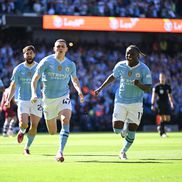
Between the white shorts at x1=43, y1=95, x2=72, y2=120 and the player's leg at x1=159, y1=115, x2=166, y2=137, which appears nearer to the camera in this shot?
the white shorts at x1=43, y1=95, x2=72, y2=120

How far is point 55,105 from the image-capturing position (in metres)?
15.1

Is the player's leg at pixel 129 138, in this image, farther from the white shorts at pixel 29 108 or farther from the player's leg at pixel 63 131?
the white shorts at pixel 29 108

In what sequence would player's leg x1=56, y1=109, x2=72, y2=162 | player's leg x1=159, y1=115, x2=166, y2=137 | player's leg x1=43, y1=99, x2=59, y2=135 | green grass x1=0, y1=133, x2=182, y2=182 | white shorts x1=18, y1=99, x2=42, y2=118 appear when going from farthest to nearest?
player's leg x1=159, y1=115, x2=166, y2=137
white shorts x1=18, y1=99, x2=42, y2=118
player's leg x1=43, y1=99, x2=59, y2=135
player's leg x1=56, y1=109, x2=72, y2=162
green grass x1=0, y1=133, x2=182, y2=182

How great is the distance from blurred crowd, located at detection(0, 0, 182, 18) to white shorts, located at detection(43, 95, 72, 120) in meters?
22.7

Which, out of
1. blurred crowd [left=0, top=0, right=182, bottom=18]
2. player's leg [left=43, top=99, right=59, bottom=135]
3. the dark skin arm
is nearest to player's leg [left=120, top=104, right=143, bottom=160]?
the dark skin arm

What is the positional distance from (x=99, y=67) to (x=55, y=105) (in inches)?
969

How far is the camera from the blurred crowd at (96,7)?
3797 centimetres

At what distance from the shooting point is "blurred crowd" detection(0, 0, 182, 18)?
3797 centimetres

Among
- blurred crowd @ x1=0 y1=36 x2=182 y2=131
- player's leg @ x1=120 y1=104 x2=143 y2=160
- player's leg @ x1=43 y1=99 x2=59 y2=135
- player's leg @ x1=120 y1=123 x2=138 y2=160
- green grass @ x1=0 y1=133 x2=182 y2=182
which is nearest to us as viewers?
green grass @ x1=0 y1=133 x2=182 y2=182

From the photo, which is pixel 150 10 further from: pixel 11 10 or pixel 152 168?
pixel 152 168

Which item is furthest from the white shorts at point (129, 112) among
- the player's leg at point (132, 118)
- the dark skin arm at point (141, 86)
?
the dark skin arm at point (141, 86)

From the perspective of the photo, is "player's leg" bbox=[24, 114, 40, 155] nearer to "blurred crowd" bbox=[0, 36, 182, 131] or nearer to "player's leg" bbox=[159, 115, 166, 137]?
"player's leg" bbox=[159, 115, 166, 137]

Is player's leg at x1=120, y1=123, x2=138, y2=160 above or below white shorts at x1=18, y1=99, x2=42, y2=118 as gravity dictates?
below

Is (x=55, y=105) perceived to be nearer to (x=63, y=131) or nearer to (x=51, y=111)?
(x=51, y=111)
